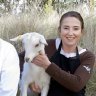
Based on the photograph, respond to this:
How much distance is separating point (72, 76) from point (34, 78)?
423mm

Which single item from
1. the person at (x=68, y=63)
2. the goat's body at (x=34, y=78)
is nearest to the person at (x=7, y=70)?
the person at (x=68, y=63)

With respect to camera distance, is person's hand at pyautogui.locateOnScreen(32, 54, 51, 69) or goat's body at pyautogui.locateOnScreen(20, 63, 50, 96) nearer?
person's hand at pyautogui.locateOnScreen(32, 54, 51, 69)

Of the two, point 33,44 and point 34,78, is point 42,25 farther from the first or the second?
point 33,44

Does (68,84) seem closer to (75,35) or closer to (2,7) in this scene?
(75,35)

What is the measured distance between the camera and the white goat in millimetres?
3424

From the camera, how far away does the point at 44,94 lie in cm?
369

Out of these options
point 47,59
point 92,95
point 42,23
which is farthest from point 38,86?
point 42,23

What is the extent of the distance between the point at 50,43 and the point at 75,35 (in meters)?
A: 0.31

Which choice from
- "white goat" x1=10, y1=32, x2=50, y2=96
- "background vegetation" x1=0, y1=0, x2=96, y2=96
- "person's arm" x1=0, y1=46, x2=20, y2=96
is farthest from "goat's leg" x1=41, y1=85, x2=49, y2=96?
"background vegetation" x1=0, y1=0, x2=96, y2=96

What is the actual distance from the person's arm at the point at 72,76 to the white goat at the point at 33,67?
6.1 inches

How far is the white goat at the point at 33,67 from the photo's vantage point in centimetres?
342

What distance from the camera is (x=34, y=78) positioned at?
3672mm

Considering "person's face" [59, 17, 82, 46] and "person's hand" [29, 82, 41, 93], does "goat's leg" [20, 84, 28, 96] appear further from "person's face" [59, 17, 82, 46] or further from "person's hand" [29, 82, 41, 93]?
"person's face" [59, 17, 82, 46]

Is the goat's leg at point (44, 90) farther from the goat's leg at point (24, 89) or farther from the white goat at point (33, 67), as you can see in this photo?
the goat's leg at point (24, 89)
